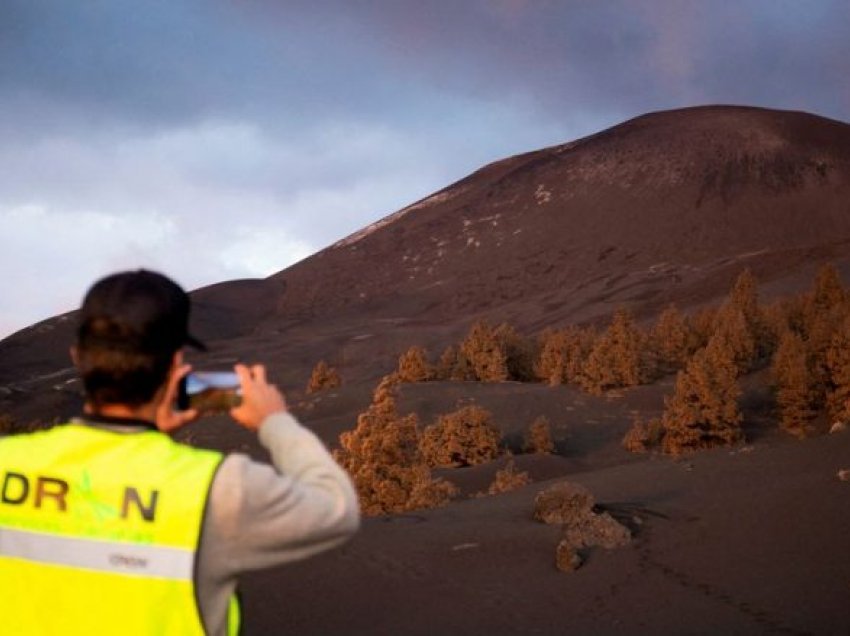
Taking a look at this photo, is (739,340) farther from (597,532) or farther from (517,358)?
(597,532)

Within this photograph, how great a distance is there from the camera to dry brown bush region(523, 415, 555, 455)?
2102cm

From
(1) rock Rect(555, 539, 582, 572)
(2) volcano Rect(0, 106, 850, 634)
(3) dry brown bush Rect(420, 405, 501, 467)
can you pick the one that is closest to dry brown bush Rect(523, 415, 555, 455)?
(2) volcano Rect(0, 106, 850, 634)

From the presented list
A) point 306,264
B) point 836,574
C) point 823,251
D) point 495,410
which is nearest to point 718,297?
point 823,251

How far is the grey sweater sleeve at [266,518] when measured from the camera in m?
1.62

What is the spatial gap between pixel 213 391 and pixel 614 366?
27245mm

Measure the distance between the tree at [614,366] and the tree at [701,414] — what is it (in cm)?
774

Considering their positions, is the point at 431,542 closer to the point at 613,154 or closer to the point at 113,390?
the point at 113,390

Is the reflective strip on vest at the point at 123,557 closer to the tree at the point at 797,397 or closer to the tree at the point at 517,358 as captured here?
the tree at the point at 797,397

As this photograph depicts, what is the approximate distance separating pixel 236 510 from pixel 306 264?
400 ft

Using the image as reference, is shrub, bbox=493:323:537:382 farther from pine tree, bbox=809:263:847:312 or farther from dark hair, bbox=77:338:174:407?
dark hair, bbox=77:338:174:407

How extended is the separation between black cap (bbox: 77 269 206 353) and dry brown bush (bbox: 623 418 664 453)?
19.4 m

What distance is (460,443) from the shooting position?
65.1ft

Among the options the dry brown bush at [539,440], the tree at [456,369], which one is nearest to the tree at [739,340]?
the dry brown bush at [539,440]

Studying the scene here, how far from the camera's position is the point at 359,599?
7.30 m
